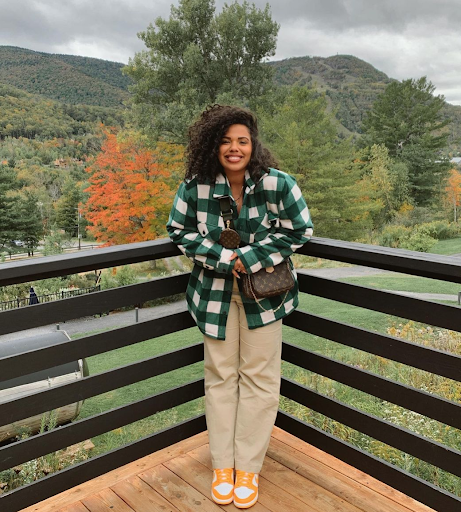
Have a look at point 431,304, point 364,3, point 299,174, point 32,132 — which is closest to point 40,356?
point 431,304

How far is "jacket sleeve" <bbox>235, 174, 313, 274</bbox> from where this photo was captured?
1462 mm

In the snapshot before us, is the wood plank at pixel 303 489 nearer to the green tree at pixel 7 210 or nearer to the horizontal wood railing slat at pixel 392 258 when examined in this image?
the horizontal wood railing slat at pixel 392 258

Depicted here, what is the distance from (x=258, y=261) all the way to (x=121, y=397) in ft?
19.7

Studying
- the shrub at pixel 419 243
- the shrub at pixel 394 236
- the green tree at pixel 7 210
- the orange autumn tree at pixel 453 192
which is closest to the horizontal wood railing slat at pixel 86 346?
the shrub at pixel 419 243

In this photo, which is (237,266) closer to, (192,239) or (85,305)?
(192,239)

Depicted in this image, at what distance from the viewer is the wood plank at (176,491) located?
1.54 metres

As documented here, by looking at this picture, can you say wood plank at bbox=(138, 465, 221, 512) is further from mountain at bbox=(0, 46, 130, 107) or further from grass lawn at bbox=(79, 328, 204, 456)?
mountain at bbox=(0, 46, 130, 107)

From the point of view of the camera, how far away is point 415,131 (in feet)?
97.5

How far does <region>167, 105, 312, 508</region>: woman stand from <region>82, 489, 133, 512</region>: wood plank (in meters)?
0.30

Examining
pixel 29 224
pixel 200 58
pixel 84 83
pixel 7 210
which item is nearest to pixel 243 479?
pixel 200 58

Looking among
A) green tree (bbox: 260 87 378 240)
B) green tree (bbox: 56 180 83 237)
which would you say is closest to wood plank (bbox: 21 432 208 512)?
green tree (bbox: 260 87 378 240)

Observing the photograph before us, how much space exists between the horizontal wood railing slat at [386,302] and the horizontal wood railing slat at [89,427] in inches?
23.0

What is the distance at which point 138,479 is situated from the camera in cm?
167

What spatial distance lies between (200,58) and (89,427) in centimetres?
1931
